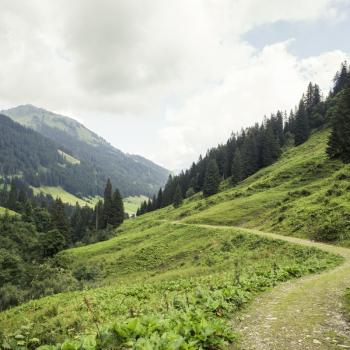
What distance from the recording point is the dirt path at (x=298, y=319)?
9289mm

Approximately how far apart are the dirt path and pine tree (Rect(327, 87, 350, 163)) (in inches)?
2312

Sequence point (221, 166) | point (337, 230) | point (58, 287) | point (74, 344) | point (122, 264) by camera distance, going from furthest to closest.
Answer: point (221, 166) < point (122, 264) < point (58, 287) < point (337, 230) < point (74, 344)

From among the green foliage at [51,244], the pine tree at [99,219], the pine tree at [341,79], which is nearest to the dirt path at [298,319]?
the green foliage at [51,244]

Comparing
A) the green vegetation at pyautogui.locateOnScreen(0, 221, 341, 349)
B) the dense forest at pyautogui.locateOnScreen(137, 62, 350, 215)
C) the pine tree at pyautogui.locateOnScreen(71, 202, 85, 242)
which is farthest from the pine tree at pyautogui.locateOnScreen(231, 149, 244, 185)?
the pine tree at pyautogui.locateOnScreen(71, 202, 85, 242)

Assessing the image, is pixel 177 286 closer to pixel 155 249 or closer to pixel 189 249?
pixel 189 249

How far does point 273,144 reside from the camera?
4946 inches

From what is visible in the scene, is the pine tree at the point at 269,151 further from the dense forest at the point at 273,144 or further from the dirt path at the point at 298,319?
the dirt path at the point at 298,319

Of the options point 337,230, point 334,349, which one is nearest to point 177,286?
point 334,349

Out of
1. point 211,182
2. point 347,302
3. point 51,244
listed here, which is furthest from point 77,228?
point 347,302

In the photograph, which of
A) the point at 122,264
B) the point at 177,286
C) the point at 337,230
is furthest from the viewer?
the point at 122,264

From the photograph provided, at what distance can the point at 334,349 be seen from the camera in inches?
344

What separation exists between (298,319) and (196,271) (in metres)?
20.5

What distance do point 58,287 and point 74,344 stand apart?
39395 millimetres

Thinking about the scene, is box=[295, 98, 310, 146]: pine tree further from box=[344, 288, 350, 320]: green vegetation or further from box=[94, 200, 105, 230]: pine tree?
box=[344, 288, 350, 320]: green vegetation
